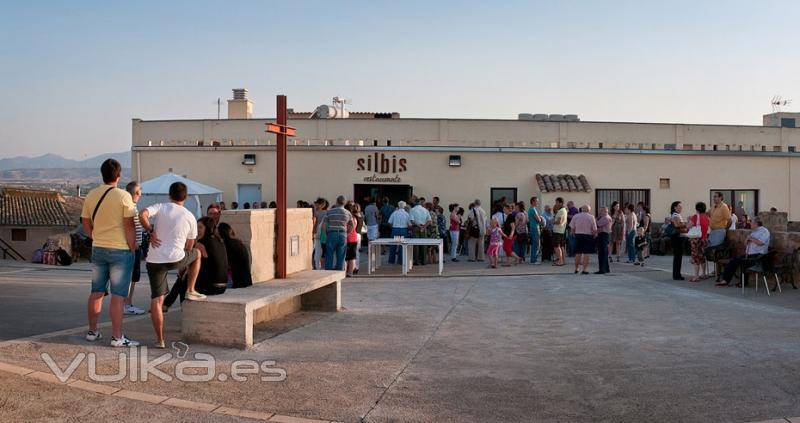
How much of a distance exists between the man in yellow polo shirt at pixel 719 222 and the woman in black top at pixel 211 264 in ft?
34.7

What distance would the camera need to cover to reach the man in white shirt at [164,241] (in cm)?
788

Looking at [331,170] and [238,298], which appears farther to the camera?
[331,170]

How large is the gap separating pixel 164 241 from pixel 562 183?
20.3 m

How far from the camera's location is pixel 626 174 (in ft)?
90.7

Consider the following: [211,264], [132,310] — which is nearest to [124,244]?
[211,264]

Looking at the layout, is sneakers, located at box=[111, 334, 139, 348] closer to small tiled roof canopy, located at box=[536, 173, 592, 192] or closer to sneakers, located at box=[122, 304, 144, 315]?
sneakers, located at box=[122, 304, 144, 315]

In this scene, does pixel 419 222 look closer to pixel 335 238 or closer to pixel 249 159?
pixel 335 238

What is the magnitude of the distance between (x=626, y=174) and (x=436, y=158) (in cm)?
695

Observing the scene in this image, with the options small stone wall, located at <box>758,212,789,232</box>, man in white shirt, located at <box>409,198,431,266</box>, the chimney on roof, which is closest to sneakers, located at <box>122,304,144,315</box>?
man in white shirt, located at <box>409,198,431,266</box>

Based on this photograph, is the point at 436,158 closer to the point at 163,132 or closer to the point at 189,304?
the point at 163,132

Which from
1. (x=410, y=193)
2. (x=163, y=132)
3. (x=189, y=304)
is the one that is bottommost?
(x=189, y=304)

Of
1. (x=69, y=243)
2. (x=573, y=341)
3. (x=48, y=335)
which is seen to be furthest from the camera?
(x=69, y=243)

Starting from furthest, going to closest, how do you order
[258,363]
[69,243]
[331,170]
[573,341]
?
[331,170] → [69,243] → [573,341] → [258,363]

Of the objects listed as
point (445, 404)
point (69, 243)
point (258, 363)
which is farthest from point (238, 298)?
point (69, 243)
